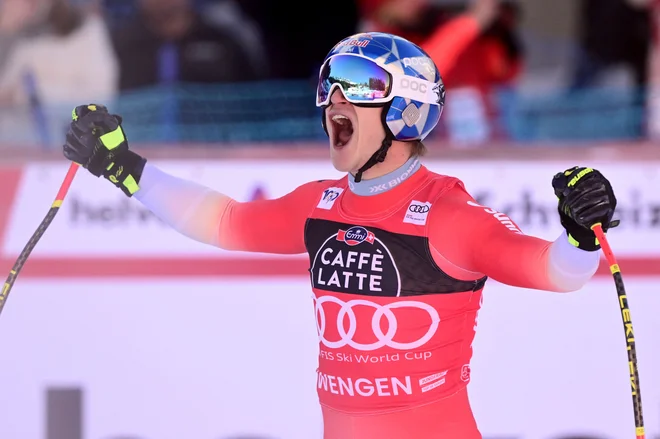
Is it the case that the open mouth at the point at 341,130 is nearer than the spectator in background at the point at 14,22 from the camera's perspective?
Yes

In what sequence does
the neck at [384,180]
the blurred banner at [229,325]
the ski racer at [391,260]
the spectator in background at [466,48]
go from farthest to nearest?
the spectator in background at [466,48] → the blurred banner at [229,325] → the neck at [384,180] → the ski racer at [391,260]

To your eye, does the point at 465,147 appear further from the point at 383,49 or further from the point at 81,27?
→ the point at 81,27

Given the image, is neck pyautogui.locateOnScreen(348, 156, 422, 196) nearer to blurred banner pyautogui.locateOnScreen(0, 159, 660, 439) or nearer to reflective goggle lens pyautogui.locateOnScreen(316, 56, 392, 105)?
reflective goggle lens pyautogui.locateOnScreen(316, 56, 392, 105)

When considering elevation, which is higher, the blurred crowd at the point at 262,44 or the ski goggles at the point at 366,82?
the blurred crowd at the point at 262,44

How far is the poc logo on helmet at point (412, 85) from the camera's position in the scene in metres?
3.32

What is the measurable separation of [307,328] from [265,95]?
115 centimetres

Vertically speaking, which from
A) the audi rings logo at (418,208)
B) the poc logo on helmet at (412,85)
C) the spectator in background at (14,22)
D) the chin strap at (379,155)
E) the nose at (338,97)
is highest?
the spectator in background at (14,22)

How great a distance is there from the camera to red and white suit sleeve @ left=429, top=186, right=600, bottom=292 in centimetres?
299

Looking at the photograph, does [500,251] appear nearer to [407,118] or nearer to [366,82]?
[407,118]

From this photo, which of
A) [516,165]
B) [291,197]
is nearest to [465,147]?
[516,165]

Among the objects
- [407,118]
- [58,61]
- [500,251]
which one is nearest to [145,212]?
[58,61]

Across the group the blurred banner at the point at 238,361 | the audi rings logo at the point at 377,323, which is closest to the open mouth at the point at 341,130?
the audi rings logo at the point at 377,323

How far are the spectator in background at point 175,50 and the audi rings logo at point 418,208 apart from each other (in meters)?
2.42

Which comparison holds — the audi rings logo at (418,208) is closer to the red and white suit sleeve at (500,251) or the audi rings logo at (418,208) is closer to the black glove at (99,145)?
the red and white suit sleeve at (500,251)
